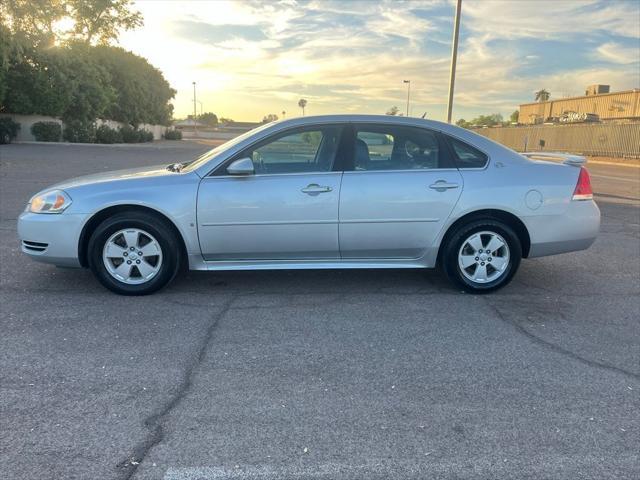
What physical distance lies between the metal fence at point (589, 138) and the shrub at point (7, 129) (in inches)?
1193

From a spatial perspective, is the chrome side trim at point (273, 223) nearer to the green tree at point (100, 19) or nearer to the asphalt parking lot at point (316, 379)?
the asphalt parking lot at point (316, 379)

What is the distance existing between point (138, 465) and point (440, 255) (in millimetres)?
3305

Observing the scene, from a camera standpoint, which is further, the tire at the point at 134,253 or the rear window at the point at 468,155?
the rear window at the point at 468,155

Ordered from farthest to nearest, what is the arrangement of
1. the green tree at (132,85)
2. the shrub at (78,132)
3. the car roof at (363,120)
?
the green tree at (132,85) → the shrub at (78,132) → the car roof at (363,120)

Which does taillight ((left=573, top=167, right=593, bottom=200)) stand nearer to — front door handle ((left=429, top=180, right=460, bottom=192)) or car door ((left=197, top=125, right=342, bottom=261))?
front door handle ((left=429, top=180, right=460, bottom=192))

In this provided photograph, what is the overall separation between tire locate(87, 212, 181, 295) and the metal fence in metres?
28.4

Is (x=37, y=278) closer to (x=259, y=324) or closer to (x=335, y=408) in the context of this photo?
(x=259, y=324)

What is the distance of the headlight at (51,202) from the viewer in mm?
4535

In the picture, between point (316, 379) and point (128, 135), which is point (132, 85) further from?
point (316, 379)

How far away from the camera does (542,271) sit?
580 centimetres

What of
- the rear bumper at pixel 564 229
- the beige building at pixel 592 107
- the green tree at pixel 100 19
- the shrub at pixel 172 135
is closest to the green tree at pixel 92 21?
the green tree at pixel 100 19

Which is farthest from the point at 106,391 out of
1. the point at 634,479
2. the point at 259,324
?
the point at 634,479

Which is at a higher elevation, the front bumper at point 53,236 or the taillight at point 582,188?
the taillight at point 582,188

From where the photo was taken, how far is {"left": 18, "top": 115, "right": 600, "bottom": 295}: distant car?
454 centimetres
